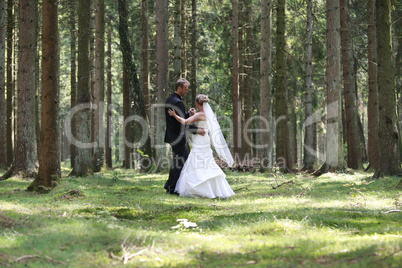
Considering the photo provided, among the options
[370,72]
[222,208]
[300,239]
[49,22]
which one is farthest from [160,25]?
[300,239]

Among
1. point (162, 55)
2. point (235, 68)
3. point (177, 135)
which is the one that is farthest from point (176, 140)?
point (235, 68)

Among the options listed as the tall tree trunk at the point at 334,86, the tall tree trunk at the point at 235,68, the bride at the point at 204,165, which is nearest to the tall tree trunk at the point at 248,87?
the tall tree trunk at the point at 235,68

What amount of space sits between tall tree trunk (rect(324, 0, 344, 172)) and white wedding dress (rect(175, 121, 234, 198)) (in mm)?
6870

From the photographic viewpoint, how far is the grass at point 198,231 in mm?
4488

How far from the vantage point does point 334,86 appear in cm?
1556

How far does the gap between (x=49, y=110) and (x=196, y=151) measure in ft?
Result: 12.4

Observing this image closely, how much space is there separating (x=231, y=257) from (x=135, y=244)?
3.87ft

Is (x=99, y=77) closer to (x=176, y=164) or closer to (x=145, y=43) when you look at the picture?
(x=145, y=43)

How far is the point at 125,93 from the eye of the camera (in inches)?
1013

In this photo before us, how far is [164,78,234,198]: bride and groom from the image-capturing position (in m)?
10.1

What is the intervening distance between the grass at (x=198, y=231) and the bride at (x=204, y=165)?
55 centimetres

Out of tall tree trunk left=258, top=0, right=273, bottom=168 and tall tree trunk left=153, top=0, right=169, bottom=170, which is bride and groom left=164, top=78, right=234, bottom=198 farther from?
tall tree trunk left=258, top=0, right=273, bottom=168

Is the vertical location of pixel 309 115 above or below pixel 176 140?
above

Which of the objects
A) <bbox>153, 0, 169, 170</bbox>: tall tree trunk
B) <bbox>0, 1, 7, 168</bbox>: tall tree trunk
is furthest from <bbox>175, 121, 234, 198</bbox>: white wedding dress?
<bbox>0, 1, 7, 168</bbox>: tall tree trunk
